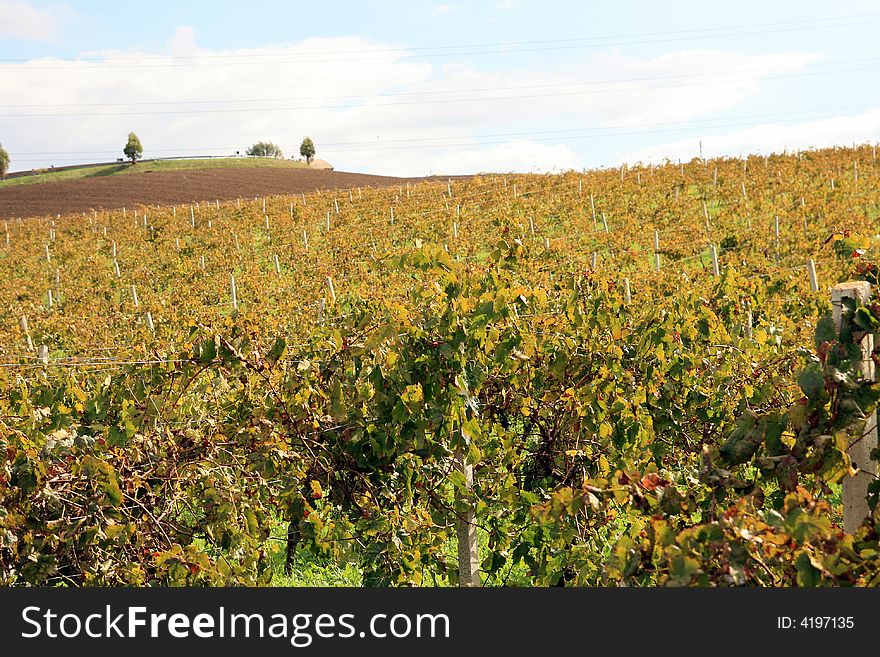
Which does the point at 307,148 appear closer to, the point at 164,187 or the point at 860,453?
the point at 164,187

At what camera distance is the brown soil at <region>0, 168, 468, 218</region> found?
46084 mm

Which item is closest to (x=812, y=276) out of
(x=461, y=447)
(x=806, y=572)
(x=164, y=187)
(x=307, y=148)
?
(x=461, y=447)

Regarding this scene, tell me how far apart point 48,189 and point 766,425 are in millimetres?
57996

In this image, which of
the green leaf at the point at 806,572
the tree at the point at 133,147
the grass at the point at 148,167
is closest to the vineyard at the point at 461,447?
the green leaf at the point at 806,572

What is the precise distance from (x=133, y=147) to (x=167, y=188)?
79.7 feet

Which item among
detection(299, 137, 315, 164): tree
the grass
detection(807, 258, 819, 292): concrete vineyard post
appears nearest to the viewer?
detection(807, 258, 819, 292): concrete vineyard post

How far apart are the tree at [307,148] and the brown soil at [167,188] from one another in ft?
58.5

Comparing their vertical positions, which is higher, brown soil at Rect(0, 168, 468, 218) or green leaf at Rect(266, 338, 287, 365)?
brown soil at Rect(0, 168, 468, 218)

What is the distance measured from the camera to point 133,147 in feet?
234

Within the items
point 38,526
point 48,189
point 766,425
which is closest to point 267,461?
point 38,526

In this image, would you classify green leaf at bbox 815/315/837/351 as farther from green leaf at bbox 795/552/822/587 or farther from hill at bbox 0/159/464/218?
hill at bbox 0/159/464/218

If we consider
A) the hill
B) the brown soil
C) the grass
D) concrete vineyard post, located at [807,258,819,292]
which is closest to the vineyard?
concrete vineyard post, located at [807,258,819,292]

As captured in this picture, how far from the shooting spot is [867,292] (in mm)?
2645

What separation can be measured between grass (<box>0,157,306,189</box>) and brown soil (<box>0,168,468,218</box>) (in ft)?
26.7
